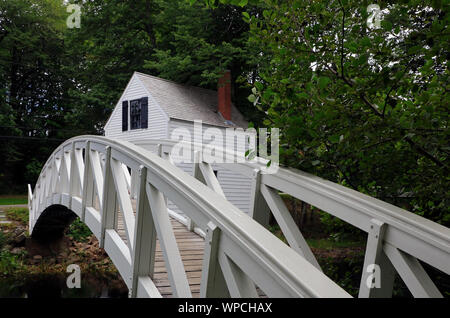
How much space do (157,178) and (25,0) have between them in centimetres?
2750

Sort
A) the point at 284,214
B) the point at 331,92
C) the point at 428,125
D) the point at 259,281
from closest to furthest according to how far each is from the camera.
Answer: the point at 259,281, the point at 428,125, the point at 331,92, the point at 284,214

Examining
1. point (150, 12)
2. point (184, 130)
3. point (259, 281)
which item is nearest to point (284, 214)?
point (259, 281)

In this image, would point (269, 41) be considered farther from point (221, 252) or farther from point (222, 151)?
point (221, 252)

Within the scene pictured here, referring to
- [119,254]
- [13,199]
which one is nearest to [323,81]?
[119,254]

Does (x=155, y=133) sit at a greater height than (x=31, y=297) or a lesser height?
greater

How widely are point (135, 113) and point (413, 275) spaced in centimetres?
1626

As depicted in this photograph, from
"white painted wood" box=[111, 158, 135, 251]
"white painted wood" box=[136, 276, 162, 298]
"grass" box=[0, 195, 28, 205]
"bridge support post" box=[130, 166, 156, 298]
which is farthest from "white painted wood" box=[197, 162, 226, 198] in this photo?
"grass" box=[0, 195, 28, 205]

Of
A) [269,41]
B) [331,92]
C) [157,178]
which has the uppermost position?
[269,41]

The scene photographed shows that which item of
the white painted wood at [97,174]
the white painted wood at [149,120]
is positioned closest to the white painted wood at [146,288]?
the white painted wood at [97,174]

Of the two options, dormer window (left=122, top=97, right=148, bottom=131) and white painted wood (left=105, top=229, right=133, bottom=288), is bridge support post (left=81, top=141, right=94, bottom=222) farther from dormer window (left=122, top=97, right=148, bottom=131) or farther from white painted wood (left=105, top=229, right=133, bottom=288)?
dormer window (left=122, top=97, right=148, bottom=131)

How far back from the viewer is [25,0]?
25.2 meters

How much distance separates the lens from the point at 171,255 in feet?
8.79

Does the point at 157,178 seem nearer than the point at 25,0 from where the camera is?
Yes

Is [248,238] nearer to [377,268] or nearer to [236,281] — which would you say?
[236,281]
